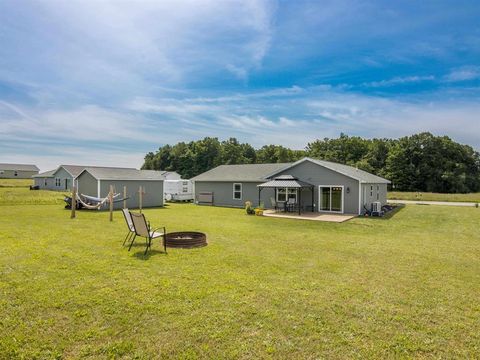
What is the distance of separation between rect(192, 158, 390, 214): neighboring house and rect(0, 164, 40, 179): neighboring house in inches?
2380

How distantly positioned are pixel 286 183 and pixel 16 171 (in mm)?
71048

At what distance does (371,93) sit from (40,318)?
20.0 m

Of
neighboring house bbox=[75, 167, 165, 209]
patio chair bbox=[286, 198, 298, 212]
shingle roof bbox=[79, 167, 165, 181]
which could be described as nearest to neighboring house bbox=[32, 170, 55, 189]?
neighboring house bbox=[75, 167, 165, 209]

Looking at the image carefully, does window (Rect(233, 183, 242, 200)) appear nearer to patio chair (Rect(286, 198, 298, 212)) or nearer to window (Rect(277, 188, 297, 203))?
window (Rect(277, 188, 297, 203))

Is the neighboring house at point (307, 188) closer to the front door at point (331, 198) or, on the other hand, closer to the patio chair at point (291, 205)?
the front door at point (331, 198)

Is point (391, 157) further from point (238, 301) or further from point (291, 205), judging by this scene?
point (238, 301)

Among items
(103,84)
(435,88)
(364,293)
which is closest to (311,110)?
(435,88)

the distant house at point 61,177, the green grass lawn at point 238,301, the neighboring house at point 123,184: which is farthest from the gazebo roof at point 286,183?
the distant house at point 61,177

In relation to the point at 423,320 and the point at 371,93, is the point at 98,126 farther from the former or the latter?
the point at 423,320

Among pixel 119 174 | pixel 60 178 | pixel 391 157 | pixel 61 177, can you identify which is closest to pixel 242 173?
pixel 119 174

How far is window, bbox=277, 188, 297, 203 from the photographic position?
19812 millimetres

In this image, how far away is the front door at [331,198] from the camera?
60.1 ft

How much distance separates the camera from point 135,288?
5.05 metres

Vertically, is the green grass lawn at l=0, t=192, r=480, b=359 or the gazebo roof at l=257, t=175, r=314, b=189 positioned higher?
the gazebo roof at l=257, t=175, r=314, b=189
